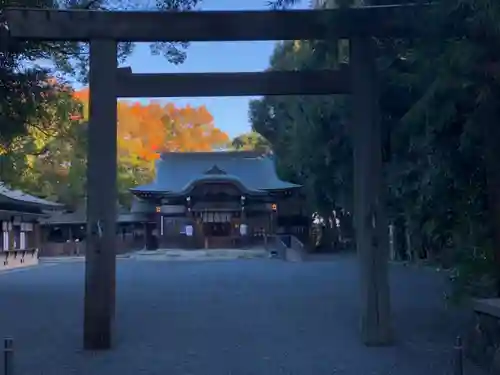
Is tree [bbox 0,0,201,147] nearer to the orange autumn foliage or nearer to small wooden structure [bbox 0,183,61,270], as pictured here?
small wooden structure [bbox 0,183,61,270]

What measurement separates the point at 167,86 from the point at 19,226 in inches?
1138

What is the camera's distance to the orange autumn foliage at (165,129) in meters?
62.8

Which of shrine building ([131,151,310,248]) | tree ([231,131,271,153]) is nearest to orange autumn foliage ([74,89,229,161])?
tree ([231,131,271,153])

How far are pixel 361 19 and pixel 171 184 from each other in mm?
41044

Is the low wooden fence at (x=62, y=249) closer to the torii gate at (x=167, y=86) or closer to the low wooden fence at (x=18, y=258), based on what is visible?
the low wooden fence at (x=18, y=258)

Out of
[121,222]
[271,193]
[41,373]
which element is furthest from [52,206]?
[41,373]

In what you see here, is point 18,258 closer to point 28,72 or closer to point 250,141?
point 28,72

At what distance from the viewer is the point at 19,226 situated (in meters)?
35.6

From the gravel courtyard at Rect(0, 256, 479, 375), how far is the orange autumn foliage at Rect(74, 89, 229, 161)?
4433cm

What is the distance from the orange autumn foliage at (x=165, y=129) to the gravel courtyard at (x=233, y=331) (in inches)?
1745

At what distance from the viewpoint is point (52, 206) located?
37812mm

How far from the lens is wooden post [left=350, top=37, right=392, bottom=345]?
862 cm

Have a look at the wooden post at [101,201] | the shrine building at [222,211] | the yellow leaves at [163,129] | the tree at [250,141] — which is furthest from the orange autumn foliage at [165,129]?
the wooden post at [101,201]

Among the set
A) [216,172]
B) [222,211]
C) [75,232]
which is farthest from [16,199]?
[216,172]
